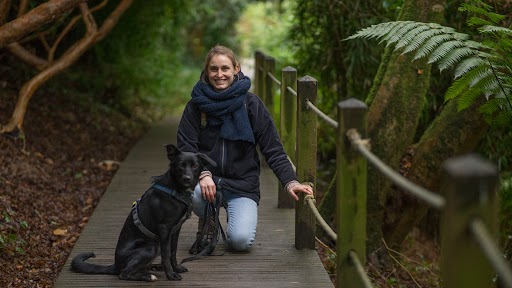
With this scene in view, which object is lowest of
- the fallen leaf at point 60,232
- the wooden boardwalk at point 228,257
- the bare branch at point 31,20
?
the fallen leaf at point 60,232

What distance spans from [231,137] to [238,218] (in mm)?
544

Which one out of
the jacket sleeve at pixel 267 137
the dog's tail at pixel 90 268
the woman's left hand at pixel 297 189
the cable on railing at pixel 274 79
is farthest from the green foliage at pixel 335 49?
the dog's tail at pixel 90 268

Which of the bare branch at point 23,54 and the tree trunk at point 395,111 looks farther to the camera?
the bare branch at point 23,54

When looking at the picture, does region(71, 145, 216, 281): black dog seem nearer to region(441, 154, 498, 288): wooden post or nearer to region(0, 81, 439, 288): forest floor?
region(0, 81, 439, 288): forest floor

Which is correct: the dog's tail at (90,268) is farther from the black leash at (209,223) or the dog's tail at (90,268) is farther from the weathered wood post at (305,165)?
Result: the weathered wood post at (305,165)

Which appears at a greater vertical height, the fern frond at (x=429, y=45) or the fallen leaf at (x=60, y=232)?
the fern frond at (x=429, y=45)

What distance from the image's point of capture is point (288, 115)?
6.69 metres

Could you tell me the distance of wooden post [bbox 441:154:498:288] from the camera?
2150mm

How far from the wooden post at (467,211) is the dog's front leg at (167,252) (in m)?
2.42

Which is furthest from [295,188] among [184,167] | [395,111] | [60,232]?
[60,232]

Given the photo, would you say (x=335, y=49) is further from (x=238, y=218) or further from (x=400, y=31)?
(x=238, y=218)

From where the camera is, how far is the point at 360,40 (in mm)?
9109

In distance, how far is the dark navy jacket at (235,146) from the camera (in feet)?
16.8

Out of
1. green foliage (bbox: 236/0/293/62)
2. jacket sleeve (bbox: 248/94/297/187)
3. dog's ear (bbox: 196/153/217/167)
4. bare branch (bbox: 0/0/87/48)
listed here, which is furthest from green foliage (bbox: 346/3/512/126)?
green foliage (bbox: 236/0/293/62)
